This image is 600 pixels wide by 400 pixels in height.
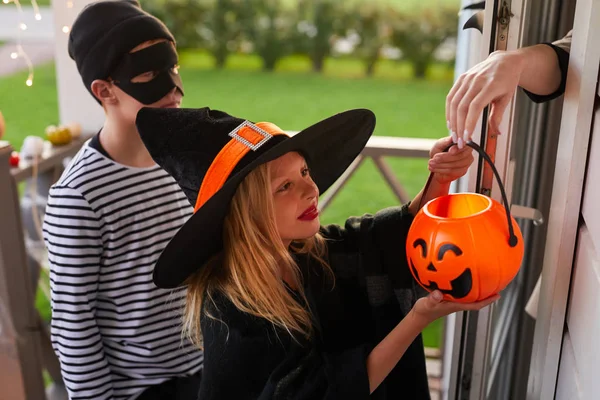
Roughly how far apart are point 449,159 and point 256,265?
16.6 inches

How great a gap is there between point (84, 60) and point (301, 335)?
3.05 feet

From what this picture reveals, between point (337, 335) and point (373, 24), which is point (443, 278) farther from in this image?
point (373, 24)

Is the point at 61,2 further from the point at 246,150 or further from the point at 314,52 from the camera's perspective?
the point at 314,52

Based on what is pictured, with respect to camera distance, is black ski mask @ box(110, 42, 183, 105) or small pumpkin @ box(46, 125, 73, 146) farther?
small pumpkin @ box(46, 125, 73, 146)

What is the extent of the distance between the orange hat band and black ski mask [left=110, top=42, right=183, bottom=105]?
0.51 meters

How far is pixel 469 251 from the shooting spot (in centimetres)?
106

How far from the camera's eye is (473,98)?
110 cm

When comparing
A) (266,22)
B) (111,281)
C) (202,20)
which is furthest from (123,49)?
(266,22)

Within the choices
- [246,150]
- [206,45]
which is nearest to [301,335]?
[246,150]

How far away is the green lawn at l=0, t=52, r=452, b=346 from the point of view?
27.7 feet

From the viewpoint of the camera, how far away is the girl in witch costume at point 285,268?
4.01ft

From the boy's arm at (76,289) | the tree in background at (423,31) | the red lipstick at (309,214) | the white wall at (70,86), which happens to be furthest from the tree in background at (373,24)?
the red lipstick at (309,214)

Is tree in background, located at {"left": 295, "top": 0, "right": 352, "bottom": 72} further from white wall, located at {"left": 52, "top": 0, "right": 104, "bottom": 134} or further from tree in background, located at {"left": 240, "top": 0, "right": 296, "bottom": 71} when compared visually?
white wall, located at {"left": 52, "top": 0, "right": 104, "bottom": 134}

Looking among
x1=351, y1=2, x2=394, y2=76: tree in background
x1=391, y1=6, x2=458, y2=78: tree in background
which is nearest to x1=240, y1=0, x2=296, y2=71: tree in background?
x1=351, y1=2, x2=394, y2=76: tree in background
